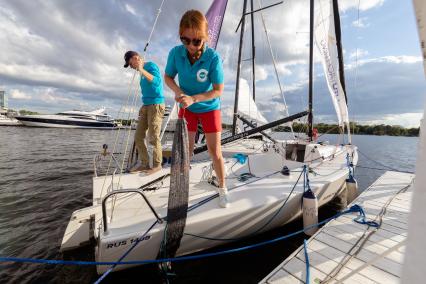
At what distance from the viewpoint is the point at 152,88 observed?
4145mm

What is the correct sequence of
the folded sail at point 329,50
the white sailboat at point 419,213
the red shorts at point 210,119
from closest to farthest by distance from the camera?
the white sailboat at point 419,213, the red shorts at point 210,119, the folded sail at point 329,50

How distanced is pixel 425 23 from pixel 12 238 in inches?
239

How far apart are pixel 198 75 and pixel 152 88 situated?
1846mm

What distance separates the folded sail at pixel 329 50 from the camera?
7.02 m

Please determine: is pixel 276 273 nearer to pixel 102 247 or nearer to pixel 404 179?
pixel 102 247

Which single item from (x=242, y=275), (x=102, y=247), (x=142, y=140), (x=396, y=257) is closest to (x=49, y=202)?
(x=142, y=140)

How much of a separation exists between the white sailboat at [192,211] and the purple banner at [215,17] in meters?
4.95

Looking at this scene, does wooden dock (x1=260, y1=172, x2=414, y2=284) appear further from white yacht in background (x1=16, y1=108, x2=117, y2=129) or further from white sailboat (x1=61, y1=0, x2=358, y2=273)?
white yacht in background (x1=16, y1=108, x2=117, y2=129)

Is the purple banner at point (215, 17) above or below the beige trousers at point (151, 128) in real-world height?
above

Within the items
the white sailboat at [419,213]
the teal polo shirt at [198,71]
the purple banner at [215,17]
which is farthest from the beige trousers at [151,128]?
the purple banner at [215,17]

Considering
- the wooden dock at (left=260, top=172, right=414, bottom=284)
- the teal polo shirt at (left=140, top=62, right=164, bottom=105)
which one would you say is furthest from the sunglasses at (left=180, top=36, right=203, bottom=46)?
the wooden dock at (left=260, top=172, right=414, bottom=284)

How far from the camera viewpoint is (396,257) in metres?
2.63

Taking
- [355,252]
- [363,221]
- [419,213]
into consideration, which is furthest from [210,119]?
[363,221]

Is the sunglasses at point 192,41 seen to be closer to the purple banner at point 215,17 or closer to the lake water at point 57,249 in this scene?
the lake water at point 57,249
